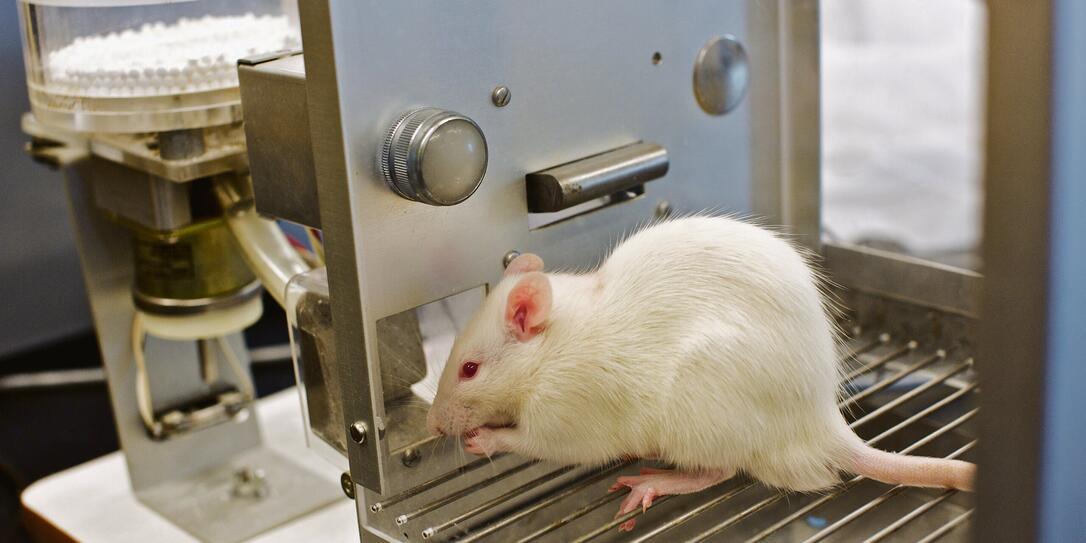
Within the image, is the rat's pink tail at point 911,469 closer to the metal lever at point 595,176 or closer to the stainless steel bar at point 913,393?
the stainless steel bar at point 913,393

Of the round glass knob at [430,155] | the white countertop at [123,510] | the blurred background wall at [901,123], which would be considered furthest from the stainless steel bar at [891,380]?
the blurred background wall at [901,123]

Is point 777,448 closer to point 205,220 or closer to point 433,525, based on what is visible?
point 433,525

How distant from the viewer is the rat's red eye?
58 cm

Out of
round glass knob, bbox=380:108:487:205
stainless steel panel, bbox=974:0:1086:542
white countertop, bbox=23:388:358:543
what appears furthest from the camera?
white countertop, bbox=23:388:358:543

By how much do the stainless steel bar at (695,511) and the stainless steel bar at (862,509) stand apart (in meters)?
0.04

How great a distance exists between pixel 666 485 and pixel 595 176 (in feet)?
0.55

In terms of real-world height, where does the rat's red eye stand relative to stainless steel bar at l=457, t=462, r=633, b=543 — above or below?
above

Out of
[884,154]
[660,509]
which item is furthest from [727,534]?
[884,154]

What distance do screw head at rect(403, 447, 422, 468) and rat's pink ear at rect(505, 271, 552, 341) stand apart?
3.1 inches

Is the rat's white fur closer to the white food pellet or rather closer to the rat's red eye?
the rat's red eye

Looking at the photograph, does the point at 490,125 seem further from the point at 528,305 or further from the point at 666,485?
the point at 666,485

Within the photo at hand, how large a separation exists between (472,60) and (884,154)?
1.58m

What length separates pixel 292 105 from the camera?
0.56 metres

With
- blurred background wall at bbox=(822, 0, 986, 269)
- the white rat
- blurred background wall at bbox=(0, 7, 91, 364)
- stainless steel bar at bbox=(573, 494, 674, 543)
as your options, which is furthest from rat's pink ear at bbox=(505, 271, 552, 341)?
blurred background wall at bbox=(822, 0, 986, 269)
